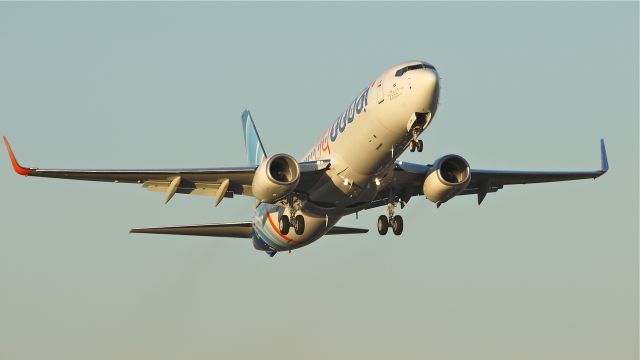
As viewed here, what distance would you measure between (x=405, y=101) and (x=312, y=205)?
7.85 metres

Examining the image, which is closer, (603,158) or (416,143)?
(416,143)

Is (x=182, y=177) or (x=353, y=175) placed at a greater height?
(x=353, y=175)

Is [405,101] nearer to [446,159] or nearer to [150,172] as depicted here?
[446,159]

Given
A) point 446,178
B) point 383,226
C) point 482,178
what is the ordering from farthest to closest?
point 482,178
point 383,226
point 446,178

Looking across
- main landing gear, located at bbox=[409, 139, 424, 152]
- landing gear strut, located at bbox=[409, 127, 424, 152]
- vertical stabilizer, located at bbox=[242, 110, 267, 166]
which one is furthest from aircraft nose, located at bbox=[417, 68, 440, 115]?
vertical stabilizer, located at bbox=[242, 110, 267, 166]

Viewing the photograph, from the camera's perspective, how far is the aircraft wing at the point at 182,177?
119ft

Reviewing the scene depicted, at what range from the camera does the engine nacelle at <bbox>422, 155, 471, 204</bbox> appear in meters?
37.8

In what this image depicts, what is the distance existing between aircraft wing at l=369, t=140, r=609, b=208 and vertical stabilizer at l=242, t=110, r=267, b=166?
36.6ft

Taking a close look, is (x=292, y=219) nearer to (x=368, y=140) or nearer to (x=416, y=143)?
(x=368, y=140)

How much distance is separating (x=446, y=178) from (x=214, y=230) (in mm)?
11945

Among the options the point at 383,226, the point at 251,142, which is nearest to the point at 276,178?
the point at 383,226

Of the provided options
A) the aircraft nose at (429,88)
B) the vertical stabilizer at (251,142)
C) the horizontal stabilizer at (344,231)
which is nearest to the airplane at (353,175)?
the aircraft nose at (429,88)

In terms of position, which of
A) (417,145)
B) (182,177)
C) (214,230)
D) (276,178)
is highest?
(417,145)

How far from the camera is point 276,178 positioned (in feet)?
119
